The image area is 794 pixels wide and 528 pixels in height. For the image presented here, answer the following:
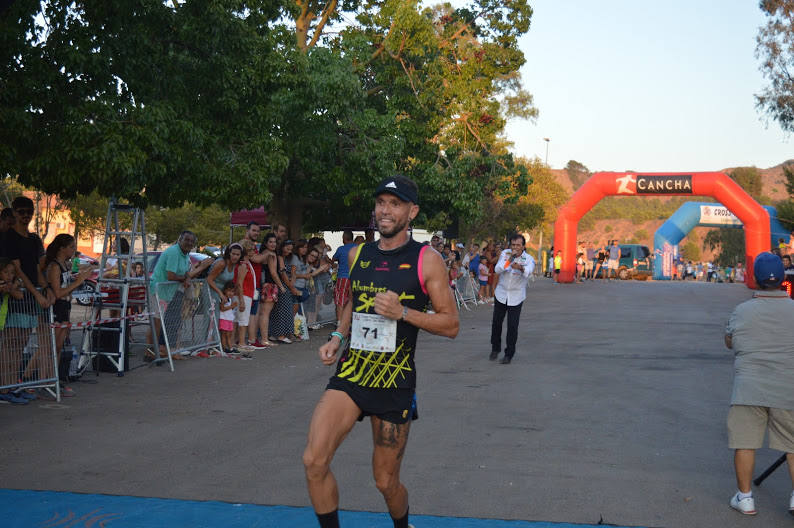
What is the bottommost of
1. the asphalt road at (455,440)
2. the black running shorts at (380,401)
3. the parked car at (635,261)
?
the asphalt road at (455,440)

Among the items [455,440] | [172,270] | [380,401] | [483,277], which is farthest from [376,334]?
[483,277]

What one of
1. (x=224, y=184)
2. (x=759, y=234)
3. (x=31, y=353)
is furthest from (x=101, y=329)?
(x=759, y=234)

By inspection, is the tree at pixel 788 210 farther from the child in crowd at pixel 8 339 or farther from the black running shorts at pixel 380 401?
the black running shorts at pixel 380 401

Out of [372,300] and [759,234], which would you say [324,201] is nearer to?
[372,300]

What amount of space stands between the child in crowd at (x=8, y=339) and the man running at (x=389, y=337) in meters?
5.25

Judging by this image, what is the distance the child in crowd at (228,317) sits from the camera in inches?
499

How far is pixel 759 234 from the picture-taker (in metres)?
38.0

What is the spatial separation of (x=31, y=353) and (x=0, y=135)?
9.25 ft

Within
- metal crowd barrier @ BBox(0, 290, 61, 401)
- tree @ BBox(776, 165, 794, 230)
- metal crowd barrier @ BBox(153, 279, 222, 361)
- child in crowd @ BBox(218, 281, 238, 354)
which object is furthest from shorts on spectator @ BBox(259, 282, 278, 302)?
tree @ BBox(776, 165, 794, 230)

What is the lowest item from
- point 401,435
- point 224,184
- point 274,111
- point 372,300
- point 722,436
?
point 722,436

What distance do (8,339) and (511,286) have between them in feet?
21.8

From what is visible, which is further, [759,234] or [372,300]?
[759,234]

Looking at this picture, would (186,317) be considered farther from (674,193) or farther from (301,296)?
(674,193)

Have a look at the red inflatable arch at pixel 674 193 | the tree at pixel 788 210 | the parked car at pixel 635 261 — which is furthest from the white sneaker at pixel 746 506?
the parked car at pixel 635 261
